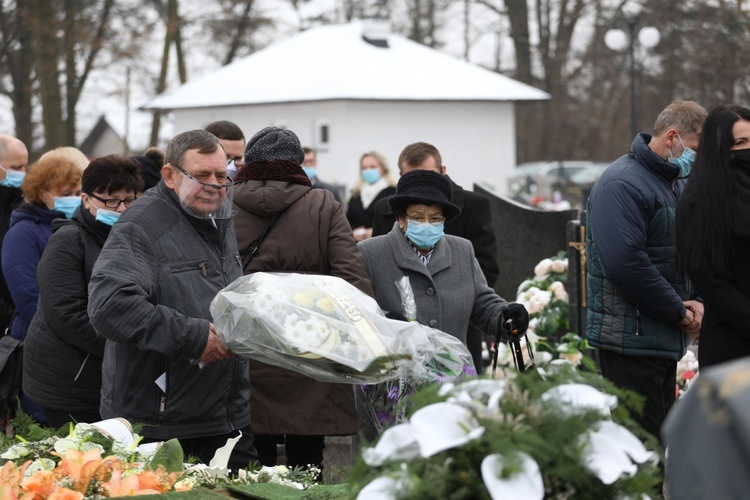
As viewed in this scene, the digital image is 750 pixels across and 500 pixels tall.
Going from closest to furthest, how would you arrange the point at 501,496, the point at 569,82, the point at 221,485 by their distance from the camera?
the point at 501,496
the point at 221,485
the point at 569,82

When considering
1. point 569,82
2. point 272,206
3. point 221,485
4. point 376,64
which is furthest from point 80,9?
point 221,485

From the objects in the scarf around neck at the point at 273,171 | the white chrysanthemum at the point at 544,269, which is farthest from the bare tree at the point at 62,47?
the scarf around neck at the point at 273,171

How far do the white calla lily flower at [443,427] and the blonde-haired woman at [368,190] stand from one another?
6.93 m

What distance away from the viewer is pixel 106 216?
200 inches

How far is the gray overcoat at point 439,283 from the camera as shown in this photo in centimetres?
508

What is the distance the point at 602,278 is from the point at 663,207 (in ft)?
1.40

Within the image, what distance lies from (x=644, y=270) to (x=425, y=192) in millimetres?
1045

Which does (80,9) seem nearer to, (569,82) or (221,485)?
(569,82)

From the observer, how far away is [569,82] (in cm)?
3816

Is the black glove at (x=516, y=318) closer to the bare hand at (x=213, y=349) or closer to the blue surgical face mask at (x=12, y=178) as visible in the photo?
the bare hand at (x=213, y=349)

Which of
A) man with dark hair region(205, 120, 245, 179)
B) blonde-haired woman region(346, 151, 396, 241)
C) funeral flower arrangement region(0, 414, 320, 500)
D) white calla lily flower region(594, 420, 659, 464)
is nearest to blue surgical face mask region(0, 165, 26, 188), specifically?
man with dark hair region(205, 120, 245, 179)

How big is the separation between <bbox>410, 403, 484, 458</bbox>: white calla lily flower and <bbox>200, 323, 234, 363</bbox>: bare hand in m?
2.07

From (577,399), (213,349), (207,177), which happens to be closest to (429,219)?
(207,177)

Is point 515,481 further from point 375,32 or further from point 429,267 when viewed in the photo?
point 375,32
